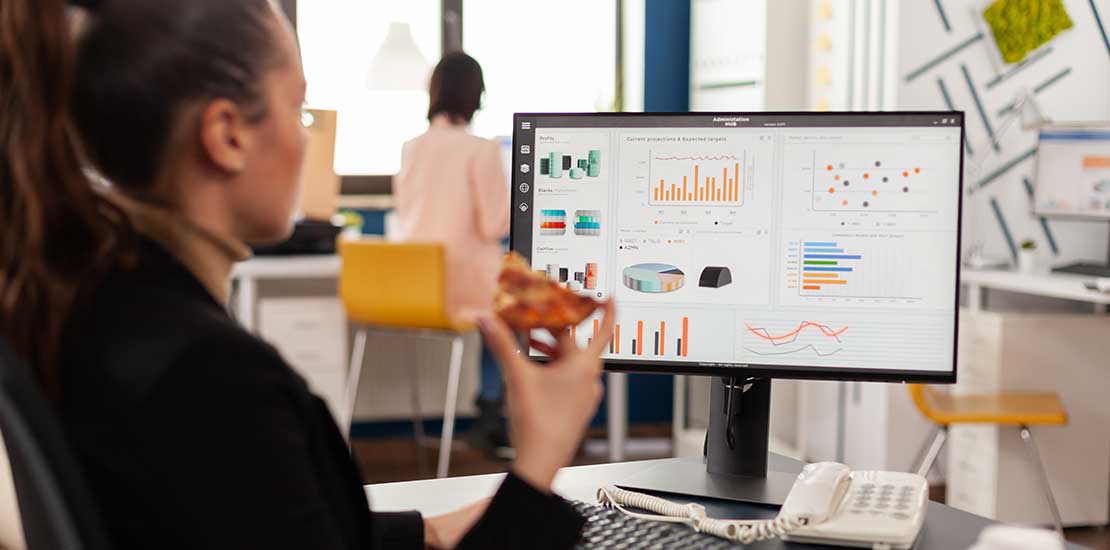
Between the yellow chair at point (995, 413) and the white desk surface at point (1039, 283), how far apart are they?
31 cm

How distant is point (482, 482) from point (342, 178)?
3731 mm

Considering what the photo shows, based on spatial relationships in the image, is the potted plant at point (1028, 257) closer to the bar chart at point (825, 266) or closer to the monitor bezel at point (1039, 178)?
the monitor bezel at point (1039, 178)

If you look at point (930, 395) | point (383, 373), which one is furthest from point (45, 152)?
point (383, 373)

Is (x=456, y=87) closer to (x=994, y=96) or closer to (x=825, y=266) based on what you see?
(x=994, y=96)

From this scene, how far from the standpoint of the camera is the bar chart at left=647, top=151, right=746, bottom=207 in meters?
1.42

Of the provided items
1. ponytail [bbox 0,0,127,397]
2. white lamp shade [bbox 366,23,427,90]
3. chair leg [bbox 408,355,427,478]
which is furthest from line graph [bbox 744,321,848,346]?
white lamp shade [bbox 366,23,427,90]

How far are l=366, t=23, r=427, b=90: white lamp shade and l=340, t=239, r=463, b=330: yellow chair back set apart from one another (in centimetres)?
110

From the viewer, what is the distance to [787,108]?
4297 millimetres

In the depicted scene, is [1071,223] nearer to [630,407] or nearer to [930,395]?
[930,395]

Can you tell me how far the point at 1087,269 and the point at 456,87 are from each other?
2.04 m

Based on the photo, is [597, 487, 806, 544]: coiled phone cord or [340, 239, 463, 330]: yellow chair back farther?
[340, 239, 463, 330]: yellow chair back

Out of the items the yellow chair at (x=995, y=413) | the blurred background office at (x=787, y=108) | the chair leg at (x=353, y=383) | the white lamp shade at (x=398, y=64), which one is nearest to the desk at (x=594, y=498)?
the yellow chair at (x=995, y=413)

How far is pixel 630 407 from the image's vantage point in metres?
5.29

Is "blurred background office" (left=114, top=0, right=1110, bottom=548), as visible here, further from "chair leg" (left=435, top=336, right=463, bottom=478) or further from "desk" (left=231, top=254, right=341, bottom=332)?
"chair leg" (left=435, top=336, right=463, bottom=478)
